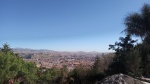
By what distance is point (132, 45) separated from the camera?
1908 cm

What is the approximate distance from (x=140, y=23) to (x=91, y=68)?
350 inches

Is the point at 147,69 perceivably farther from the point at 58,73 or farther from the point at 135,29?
the point at 135,29

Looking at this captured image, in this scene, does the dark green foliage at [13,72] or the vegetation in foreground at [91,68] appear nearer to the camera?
the dark green foliage at [13,72]

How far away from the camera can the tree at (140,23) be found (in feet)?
74.7

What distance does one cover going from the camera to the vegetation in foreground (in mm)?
10297

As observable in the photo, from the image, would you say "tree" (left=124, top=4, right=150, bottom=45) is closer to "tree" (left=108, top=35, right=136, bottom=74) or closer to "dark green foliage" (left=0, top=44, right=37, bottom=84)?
"tree" (left=108, top=35, right=136, bottom=74)

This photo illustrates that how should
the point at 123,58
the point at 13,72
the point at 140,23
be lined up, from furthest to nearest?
the point at 140,23, the point at 123,58, the point at 13,72

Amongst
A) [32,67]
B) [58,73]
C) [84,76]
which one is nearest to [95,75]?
[84,76]

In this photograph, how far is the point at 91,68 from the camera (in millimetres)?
16422

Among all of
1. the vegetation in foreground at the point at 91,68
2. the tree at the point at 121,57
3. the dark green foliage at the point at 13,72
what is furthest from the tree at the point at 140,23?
the dark green foliage at the point at 13,72

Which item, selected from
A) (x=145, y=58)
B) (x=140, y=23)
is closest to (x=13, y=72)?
(x=145, y=58)

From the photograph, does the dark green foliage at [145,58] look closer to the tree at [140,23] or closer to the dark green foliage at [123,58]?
the dark green foliage at [123,58]

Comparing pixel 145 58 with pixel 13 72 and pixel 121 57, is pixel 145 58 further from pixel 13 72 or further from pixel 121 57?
pixel 13 72

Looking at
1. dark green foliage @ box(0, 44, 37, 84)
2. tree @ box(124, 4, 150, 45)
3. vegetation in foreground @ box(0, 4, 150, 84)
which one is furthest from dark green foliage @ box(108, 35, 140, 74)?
dark green foliage @ box(0, 44, 37, 84)
